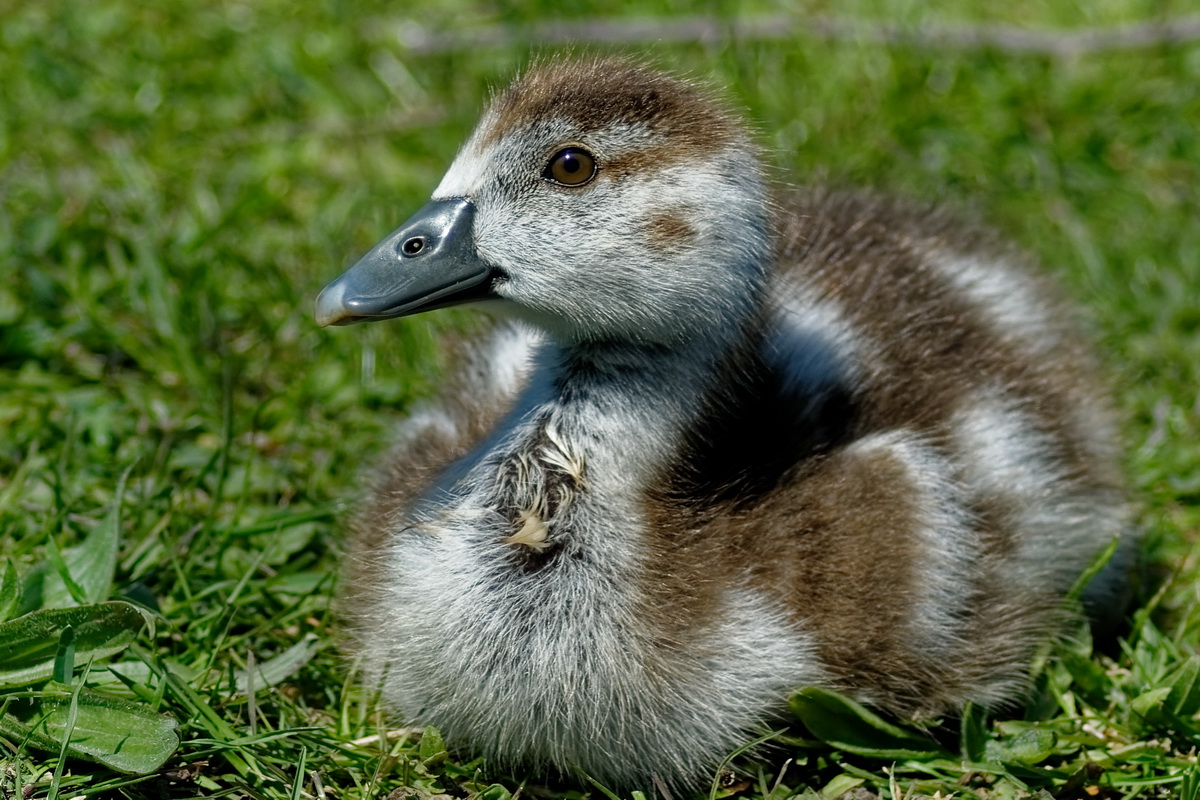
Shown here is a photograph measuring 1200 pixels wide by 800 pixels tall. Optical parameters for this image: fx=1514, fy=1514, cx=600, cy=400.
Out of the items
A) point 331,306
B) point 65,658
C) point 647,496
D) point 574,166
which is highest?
point 574,166

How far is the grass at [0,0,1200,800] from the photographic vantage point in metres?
2.56

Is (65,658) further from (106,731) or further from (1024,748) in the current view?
(1024,748)

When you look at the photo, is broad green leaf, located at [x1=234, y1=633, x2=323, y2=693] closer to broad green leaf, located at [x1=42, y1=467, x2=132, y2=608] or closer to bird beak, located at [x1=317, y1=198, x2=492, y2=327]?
broad green leaf, located at [x1=42, y1=467, x2=132, y2=608]

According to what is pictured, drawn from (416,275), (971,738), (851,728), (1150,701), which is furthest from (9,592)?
(1150,701)

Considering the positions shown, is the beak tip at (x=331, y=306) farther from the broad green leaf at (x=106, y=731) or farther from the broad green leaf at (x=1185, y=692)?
the broad green leaf at (x=1185, y=692)

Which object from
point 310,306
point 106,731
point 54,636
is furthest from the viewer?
point 310,306

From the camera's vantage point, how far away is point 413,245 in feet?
8.07

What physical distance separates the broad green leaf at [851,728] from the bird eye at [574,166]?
2.98ft

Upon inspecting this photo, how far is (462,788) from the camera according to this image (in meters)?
2.51

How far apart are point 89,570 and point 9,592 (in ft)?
0.56

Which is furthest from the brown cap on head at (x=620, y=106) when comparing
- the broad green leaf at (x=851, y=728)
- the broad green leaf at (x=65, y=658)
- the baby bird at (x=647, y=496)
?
the broad green leaf at (x=65, y=658)

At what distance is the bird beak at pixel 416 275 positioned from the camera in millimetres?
2436

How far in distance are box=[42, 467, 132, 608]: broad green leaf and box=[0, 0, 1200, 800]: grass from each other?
8 centimetres

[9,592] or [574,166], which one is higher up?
[574,166]
